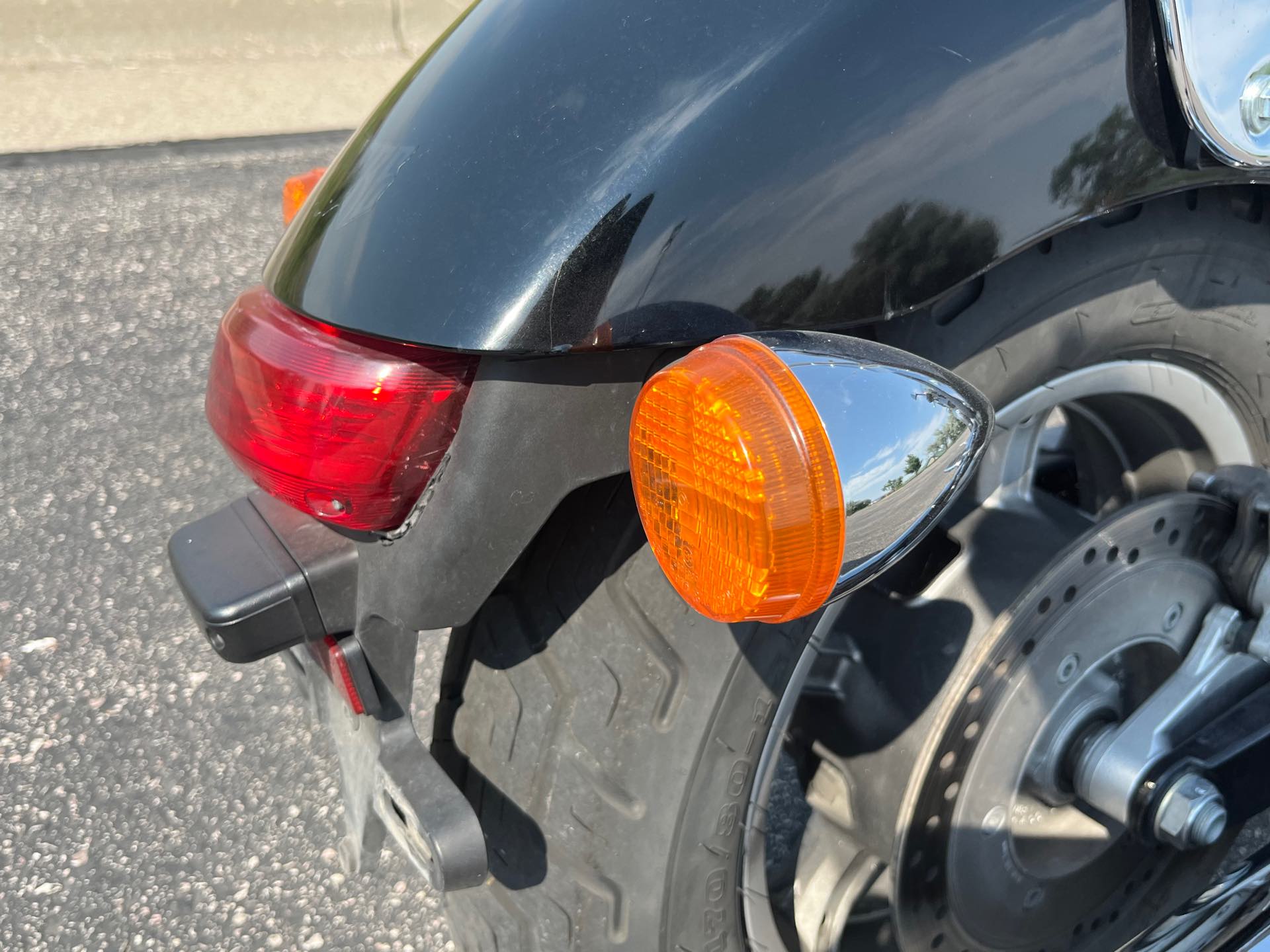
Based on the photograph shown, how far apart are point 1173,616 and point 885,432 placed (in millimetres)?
704

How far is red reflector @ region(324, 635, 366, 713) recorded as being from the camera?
40.5 inches

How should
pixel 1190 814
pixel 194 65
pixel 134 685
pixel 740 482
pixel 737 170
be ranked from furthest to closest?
pixel 194 65, pixel 134 685, pixel 1190 814, pixel 737 170, pixel 740 482

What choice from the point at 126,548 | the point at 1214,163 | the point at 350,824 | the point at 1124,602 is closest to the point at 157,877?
the point at 350,824

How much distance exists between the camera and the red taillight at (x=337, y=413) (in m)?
0.86

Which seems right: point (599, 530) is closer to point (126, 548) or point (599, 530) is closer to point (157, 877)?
point (157, 877)

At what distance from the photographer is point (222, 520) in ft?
Result: 3.60

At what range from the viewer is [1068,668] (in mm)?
1183

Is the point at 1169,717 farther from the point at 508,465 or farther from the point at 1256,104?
the point at 508,465

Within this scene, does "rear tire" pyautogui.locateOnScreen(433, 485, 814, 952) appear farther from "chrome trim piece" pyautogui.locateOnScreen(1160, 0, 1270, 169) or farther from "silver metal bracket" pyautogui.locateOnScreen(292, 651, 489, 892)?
"chrome trim piece" pyautogui.locateOnScreen(1160, 0, 1270, 169)

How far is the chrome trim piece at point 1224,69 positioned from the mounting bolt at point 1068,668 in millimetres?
501

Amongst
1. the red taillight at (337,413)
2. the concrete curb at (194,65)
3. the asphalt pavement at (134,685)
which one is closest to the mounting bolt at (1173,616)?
the red taillight at (337,413)

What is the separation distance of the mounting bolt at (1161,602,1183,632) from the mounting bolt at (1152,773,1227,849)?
157mm

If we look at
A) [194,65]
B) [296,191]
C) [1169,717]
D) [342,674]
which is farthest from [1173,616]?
[194,65]

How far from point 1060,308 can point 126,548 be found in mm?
1914
